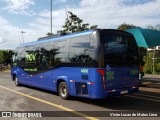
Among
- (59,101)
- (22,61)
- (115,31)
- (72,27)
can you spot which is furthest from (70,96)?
(72,27)

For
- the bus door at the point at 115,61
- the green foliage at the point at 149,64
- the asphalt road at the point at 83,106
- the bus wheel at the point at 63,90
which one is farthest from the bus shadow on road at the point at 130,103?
the green foliage at the point at 149,64

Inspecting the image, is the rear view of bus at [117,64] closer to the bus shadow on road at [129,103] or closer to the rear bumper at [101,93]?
the rear bumper at [101,93]

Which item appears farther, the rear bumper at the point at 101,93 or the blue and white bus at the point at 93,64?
the blue and white bus at the point at 93,64

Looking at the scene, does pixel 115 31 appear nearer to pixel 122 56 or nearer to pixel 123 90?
pixel 122 56

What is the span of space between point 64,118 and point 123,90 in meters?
3.08

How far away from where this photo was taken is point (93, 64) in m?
9.84

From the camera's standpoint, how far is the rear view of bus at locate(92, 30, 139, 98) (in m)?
9.70

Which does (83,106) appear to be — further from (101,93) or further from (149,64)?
(149,64)

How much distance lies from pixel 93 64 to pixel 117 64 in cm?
97

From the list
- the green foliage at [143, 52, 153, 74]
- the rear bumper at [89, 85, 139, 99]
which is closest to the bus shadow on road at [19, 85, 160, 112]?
the rear bumper at [89, 85, 139, 99]

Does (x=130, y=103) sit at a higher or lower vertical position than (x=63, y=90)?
lower

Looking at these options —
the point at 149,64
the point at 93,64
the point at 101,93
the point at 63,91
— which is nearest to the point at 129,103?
the point at 101,93

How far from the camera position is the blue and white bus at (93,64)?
9.77 m

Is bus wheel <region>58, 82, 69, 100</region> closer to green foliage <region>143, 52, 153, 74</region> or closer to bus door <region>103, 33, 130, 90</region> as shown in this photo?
bus door <region>103, 33, 130, 90</region>
